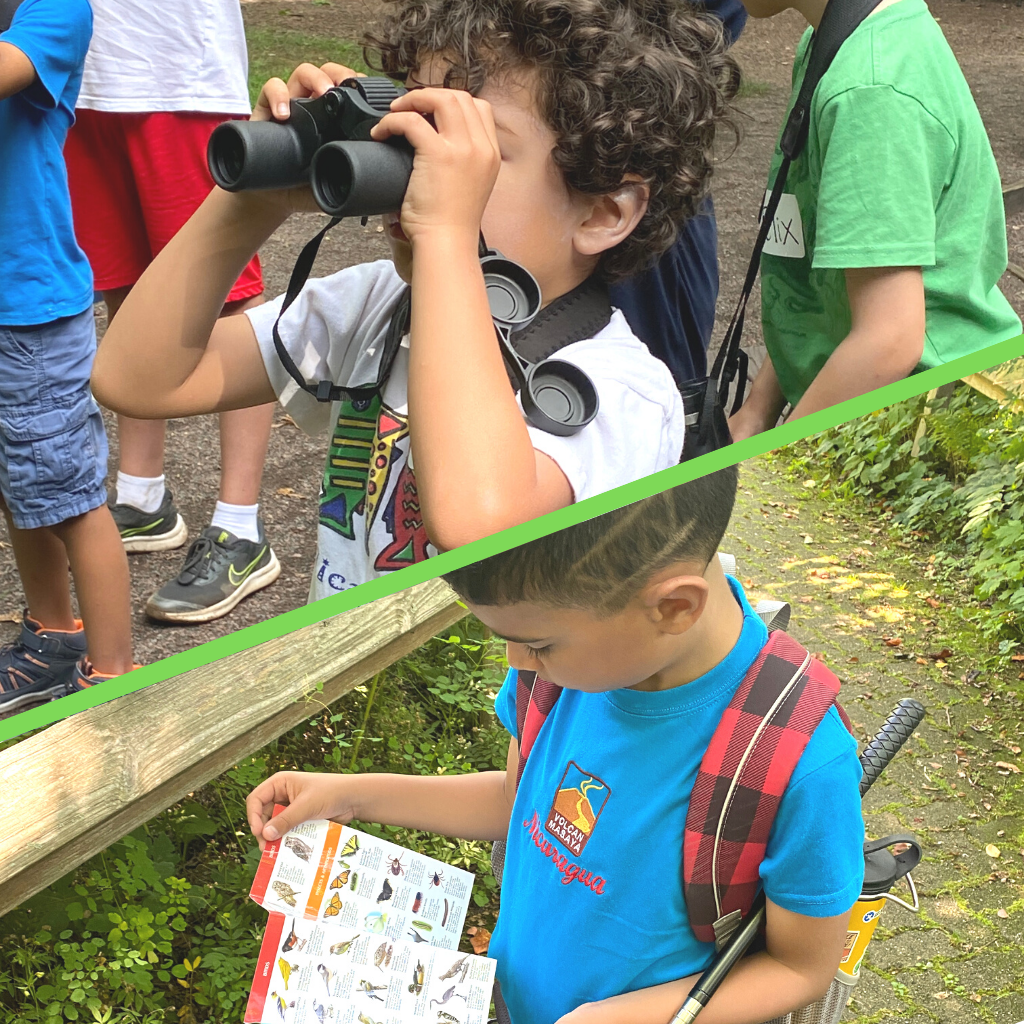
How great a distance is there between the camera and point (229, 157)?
0.60 m

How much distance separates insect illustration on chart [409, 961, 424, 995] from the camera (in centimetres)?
36

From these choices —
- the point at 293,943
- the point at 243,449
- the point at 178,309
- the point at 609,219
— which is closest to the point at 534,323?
the point at 609,219

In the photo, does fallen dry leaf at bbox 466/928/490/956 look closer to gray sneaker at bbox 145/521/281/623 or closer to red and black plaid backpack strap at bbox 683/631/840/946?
red and black plaid backpack strap at bbox 683/631/840/946

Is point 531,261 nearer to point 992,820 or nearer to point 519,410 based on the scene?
point 519,410

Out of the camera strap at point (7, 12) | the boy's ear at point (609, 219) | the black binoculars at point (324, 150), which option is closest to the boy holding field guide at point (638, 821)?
the black binoculars at point (324, 150)

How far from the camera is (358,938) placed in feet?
1.16

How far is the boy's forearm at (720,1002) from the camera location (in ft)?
1.37

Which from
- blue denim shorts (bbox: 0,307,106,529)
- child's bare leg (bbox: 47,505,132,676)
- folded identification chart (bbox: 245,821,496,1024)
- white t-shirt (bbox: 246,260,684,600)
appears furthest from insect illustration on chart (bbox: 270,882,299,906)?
blue denim shorts (bbox: 0,307,106,529)

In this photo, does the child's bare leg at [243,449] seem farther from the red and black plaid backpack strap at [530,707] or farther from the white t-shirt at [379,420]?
the red and black plaid backpack strap at [530,707]

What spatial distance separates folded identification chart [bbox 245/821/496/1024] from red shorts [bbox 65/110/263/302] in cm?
47

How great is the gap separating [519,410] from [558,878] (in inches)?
9.5

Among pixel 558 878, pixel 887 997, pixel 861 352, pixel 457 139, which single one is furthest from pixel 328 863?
pixel 861 352

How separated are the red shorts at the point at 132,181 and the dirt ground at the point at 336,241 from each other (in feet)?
0.31

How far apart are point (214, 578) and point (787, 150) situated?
1.64 ft
